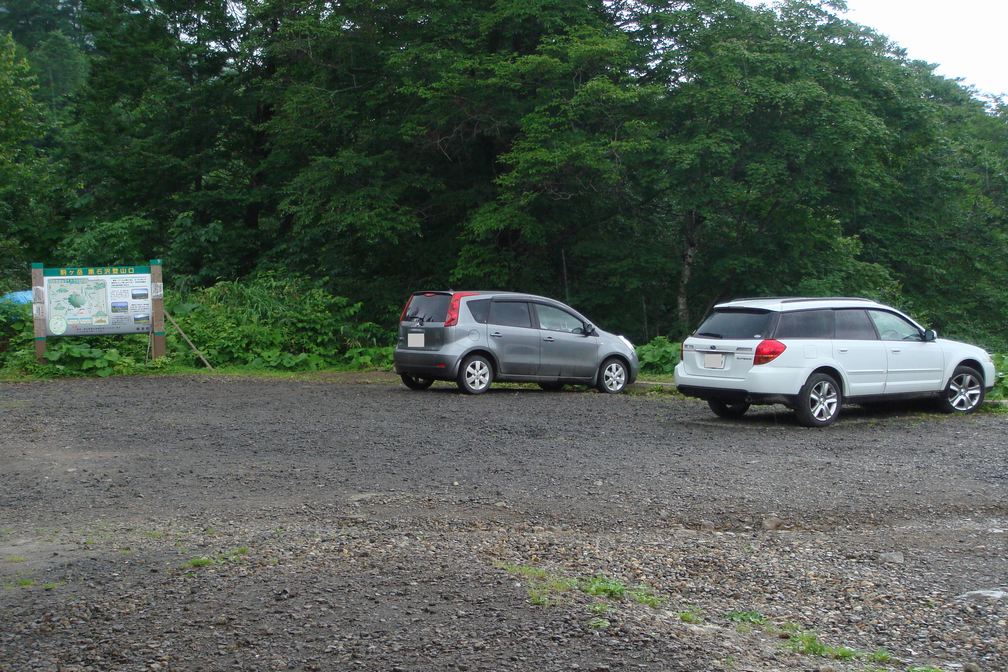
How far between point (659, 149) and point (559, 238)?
460 centimetres

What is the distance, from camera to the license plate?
13.0 meters

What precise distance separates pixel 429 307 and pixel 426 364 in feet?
3.27

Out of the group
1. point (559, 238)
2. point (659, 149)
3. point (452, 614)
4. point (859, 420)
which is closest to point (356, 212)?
point (559, 238)

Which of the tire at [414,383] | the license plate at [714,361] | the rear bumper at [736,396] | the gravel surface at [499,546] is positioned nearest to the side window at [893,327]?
the gravel surface at [499,546]

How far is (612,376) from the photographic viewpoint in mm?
17516

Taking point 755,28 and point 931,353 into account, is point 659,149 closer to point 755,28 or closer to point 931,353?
point 755,28

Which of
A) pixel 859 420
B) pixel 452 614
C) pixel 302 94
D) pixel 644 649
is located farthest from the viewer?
pixel 302 94

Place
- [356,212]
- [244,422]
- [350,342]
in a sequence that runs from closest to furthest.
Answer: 1. [244,422]
2. [350,342]
3. [356,212]

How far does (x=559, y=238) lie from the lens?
91.4 feet

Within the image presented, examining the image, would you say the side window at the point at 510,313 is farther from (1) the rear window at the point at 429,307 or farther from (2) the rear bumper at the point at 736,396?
(2) the rear bumper at the point at 736,396

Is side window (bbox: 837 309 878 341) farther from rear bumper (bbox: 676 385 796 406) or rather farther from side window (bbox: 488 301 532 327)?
side window (bbox: 488 301 532 327)

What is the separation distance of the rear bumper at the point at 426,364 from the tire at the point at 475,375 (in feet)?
0.59

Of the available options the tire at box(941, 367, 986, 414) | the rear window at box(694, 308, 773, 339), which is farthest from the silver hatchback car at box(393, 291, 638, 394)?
the tire at box(941, 367, 986, 414)

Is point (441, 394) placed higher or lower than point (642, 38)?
lower
